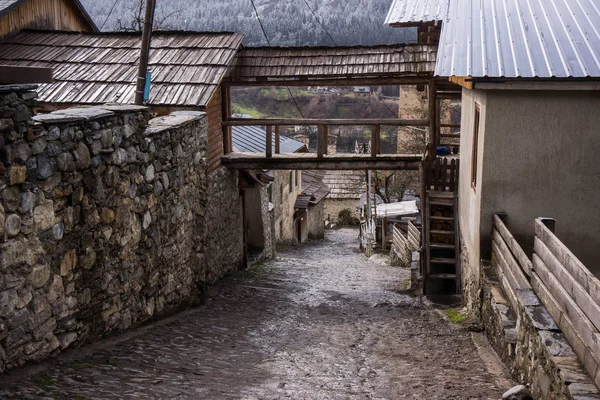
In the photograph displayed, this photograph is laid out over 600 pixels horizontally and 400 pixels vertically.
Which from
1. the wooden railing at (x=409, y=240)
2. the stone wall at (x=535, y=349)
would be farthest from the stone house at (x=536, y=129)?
the wooden railing at (x=409, y=240)

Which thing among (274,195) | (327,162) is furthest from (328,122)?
(274,195)

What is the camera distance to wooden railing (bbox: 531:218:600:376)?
469 centimetres

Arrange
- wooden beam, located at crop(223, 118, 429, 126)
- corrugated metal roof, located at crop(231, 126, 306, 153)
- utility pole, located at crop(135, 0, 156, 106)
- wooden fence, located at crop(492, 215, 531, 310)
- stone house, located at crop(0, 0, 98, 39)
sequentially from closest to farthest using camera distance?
1. wooden fence, located at crop(492, 215, 531, 310)
2. utility pole, located at crop(135, 0, 156, 106)
3. wooden beam, located at crop(223, 118, 429, 126)
4. stone house, located at crop(0, 0, 98, 39)
5. corrugated metal roof, located at crop(231, 126, 306, 153)

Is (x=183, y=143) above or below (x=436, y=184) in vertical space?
above

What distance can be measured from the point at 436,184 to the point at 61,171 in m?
7.61

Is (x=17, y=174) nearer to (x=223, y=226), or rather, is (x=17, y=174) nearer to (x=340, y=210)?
(x=223, y=226)

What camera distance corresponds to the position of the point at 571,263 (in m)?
5.45

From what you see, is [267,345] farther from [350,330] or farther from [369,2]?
[369,2]

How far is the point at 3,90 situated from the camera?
16.3ft

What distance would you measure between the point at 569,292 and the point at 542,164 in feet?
11.1

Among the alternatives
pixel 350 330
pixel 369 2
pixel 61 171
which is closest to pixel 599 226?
pixel 350 330

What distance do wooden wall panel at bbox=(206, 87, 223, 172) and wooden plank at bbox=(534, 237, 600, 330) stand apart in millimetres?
7109

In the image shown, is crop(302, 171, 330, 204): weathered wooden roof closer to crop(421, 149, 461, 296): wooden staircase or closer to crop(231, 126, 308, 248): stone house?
crop(231, 126, 308, 248): stone house

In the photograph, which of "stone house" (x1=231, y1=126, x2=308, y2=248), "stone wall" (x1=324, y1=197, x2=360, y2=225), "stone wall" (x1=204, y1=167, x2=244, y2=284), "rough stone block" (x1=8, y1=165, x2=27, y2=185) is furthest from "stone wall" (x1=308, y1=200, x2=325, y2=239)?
"rough stone block" (x1=8, y1=165, x2=27, y2=185)
